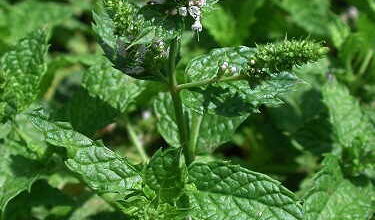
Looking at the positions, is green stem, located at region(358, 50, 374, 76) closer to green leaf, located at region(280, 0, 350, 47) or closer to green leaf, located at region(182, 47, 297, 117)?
green leaf, located at region(280, 0, 350, 47)

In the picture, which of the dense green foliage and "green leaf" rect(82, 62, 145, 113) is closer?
the dense green foliage

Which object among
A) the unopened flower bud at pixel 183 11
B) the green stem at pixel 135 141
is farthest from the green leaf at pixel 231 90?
the green stem at pixel 135 141

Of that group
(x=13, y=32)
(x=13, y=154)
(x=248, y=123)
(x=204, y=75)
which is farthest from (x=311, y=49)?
(x=13, y=32)

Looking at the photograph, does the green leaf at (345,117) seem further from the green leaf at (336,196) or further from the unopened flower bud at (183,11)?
the unopened flower bud at (183,11)

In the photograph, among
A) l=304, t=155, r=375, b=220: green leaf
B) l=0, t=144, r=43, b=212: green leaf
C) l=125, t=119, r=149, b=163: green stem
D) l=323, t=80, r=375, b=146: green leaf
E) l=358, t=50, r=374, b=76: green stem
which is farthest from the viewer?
l=358, t=50, r=374, b=76: green stem

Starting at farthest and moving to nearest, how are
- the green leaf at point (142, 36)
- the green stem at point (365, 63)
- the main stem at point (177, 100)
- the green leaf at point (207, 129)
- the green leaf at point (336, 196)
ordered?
the green stem at point (365, 63), the green leaf at point (207, 129), the green leaf at point (336, 196), the main stem at point (177, 100), the green leaf at point (142, 36)

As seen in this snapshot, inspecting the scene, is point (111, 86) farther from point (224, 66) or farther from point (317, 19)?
point (317, 19)

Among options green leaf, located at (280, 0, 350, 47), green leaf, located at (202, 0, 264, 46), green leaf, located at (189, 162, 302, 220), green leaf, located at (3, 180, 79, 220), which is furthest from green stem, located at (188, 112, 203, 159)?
green leaf, located at (280, 0, 350, 47)

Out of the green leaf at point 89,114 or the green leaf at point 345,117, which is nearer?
the green leaf at point 89,114
